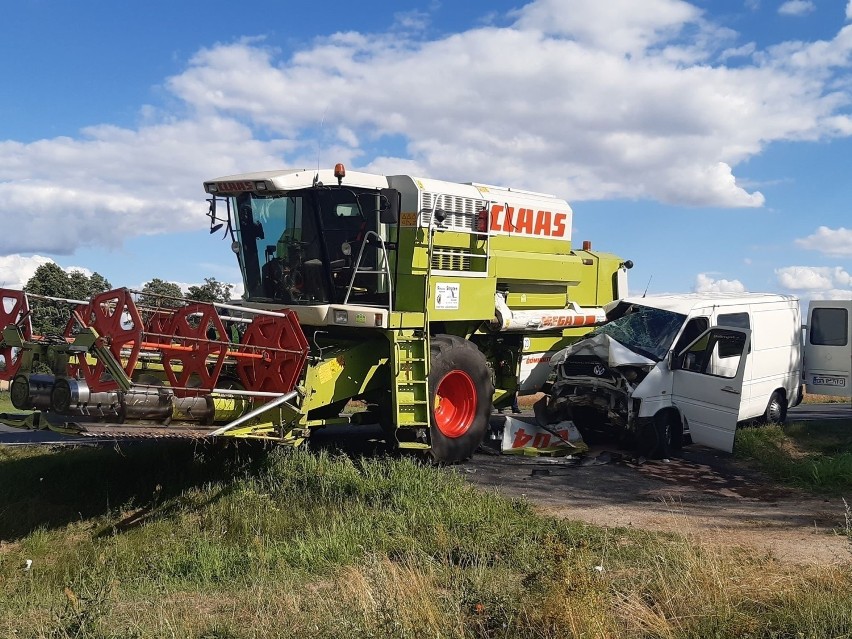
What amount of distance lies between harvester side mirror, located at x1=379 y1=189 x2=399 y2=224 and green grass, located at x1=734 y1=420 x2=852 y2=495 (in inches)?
225

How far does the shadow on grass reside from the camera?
8.43 metres

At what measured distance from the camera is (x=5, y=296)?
7691mm

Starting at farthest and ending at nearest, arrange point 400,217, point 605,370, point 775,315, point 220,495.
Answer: point 775,315 < point 605,370 < point 400,217 < point 220,495

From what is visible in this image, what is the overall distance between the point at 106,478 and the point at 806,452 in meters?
9.34

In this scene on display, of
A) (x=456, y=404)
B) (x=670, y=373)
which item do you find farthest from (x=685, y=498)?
(x=456, y=404)

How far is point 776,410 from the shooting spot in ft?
41.7

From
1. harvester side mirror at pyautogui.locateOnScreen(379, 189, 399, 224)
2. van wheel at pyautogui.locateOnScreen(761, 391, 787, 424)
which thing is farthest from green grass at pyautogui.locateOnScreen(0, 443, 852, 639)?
van wheel at pyautogui.locateOnScreen(761, 391, 787, 424)

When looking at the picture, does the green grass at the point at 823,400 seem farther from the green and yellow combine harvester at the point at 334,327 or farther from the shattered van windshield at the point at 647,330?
the green and yellow combine harvester at the point at 334,327

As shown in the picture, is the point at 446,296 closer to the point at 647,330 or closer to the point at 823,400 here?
the point at 647,330

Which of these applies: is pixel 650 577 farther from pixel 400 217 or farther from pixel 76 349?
pixel 400 217

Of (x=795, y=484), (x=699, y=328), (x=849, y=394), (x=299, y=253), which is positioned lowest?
(x=795, y=484)

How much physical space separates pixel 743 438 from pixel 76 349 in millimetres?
8973

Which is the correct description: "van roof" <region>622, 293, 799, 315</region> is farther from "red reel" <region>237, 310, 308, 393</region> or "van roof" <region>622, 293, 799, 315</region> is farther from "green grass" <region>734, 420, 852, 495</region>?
"red reel" <region>237, 310, 308, 393</region>

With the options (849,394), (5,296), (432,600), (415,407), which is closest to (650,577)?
(432,600)
